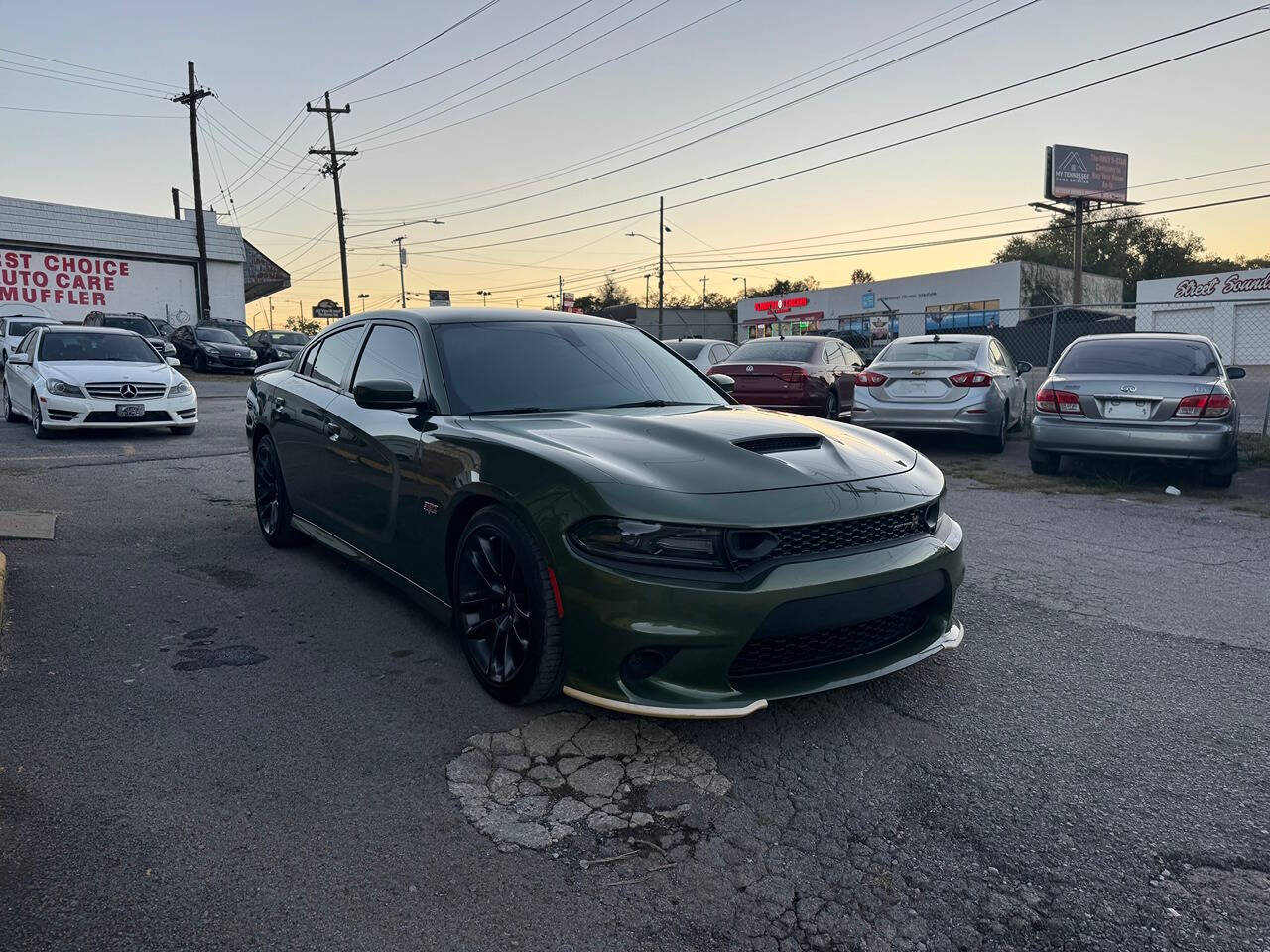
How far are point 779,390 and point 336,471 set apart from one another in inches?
309

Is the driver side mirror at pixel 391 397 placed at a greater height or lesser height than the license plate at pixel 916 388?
greater

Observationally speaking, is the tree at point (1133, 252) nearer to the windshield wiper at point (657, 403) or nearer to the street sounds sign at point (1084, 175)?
the street sounds sign at point (1084, 175)

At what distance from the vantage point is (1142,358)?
894 cm

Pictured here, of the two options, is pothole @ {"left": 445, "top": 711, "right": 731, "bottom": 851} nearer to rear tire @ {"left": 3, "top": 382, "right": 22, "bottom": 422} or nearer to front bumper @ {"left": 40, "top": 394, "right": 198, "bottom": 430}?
front bumper @ {"left": 40, "top": 394, "right": 198, "bottom": 430}

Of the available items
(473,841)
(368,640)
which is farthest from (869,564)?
(368,640)

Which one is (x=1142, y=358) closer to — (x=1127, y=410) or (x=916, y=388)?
(x=1127, y=410)

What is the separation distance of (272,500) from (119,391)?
7095mm

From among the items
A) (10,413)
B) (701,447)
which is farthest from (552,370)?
(10,413)

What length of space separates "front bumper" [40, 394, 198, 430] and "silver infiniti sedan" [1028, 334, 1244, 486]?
34.1 feet

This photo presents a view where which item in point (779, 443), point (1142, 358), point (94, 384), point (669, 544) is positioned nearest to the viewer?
point (669, 544)

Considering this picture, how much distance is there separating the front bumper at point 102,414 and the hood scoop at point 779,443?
1060cm

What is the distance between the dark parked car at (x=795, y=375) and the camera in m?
11.9

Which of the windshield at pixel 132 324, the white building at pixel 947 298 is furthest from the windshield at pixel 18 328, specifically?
the white building at pixel 947 298

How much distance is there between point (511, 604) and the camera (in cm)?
343
